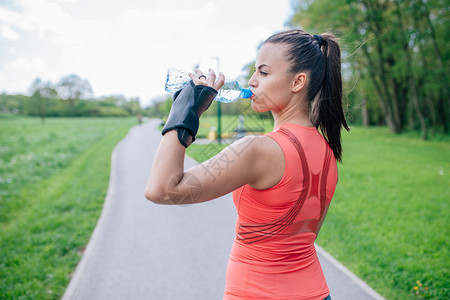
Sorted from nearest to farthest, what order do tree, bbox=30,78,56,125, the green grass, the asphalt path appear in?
the asphalt path
the green grass
tree, bbox=30,78,56,125

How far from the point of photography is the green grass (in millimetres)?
3828

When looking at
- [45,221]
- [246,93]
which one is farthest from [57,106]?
[246,93]

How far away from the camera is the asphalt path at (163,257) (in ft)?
12.0

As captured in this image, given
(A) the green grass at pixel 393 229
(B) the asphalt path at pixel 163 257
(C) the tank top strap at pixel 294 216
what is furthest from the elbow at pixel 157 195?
(B) the asphalt path at pixel 163 257

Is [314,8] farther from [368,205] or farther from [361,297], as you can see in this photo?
[361,297]

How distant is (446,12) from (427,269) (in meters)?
19.9

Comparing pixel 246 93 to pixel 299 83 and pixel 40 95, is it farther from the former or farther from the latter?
pixel 40 95

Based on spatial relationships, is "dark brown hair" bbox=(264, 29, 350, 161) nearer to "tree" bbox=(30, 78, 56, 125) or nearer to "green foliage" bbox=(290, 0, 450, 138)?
"green foliage" bbox=(290, 0, 450, 138)

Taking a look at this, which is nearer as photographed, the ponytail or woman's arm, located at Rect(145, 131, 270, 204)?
woman's arm, located at Rect(145, 131, 270, 204)

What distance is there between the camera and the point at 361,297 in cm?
352

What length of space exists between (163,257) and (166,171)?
12.8ft

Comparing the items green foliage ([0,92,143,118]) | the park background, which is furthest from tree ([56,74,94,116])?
the park background

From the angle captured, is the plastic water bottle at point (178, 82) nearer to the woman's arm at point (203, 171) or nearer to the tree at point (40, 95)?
the woman's arm at point (203, 171)

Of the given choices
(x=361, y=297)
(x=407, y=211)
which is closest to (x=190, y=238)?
(x=361, y=297)
